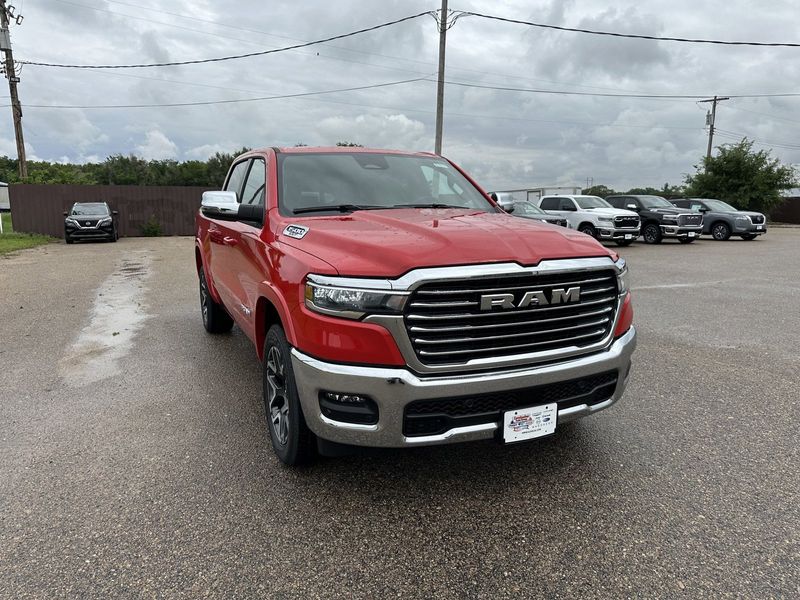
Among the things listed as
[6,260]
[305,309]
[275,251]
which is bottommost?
[6,260]

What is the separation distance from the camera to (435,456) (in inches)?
127

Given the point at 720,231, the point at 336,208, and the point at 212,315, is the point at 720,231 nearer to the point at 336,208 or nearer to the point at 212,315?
the point at 212,315

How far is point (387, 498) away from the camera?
279cm

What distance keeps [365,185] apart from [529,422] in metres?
2.07

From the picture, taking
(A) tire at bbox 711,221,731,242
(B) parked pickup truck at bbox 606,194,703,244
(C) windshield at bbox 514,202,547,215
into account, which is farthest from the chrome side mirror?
(A) tire at bbox 711,221,731,242

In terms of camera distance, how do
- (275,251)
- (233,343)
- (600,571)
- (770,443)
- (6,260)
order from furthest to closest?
(6,260) → (233,343) → (770,443) → (275,251) → (600,571)

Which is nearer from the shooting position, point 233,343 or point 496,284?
point 496,284

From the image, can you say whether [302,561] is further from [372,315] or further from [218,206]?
[218,206]

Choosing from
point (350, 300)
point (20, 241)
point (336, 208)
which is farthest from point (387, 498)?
point (20, 241)

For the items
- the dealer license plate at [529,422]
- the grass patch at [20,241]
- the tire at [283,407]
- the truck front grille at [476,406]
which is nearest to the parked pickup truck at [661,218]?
the truck front grille at [476,406]

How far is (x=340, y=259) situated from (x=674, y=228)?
19.2 m

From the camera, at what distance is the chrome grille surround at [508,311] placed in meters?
2.36

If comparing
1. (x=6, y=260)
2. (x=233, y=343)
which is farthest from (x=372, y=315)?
(x=6, y=260)

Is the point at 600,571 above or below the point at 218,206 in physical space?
→ below
